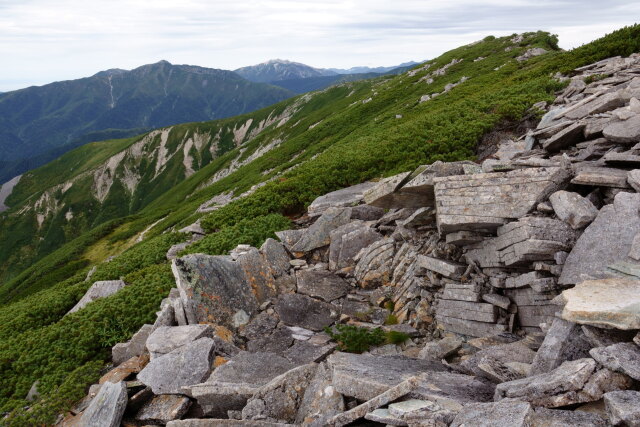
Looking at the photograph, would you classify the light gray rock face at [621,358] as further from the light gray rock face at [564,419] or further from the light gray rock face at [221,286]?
the light gray rock face at [221,286]

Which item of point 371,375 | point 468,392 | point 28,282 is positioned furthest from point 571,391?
point 28,282

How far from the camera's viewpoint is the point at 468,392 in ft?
25.5

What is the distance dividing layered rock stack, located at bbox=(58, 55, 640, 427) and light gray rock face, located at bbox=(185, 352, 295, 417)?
0.04 metres

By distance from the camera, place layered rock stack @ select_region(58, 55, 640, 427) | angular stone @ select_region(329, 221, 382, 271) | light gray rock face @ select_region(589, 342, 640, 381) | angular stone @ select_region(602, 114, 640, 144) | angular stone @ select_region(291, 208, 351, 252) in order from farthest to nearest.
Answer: angular stone @ select_region(291, 208, 351, 252) < angular stone @ select_region(329, 221, 382, 271) < angular stone @ select_region(602, 114, 640, 144) < layered rock stack @ select_region(58, 55, 640, 427) < light gray rock face @ select_region(589, 342, 640, 381)

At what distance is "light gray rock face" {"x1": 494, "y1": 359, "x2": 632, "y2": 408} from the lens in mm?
6082

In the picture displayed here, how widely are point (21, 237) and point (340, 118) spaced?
150533 mm

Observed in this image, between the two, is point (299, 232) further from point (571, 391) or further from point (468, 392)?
point (571, 391)

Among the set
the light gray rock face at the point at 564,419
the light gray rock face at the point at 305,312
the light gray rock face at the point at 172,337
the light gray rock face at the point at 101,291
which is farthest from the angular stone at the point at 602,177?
the light gray rock face at the point at 101,291

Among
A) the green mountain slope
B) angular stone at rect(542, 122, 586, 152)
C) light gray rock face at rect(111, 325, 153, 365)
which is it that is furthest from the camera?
the green mountain slope

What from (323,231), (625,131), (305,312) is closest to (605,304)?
(625,131)

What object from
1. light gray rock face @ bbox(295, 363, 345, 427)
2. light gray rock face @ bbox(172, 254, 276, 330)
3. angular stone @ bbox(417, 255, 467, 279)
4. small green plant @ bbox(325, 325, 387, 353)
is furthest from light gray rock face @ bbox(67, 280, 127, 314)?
angular stone @ bbox(417, 255, 467, 279)

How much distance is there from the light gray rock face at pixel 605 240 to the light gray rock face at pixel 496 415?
14.7 ft

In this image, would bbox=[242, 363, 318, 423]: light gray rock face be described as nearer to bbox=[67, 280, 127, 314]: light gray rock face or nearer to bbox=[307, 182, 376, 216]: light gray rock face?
bbox=[307, 182, 376, 216]: light gray rock face

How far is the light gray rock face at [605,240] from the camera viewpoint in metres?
9.42
